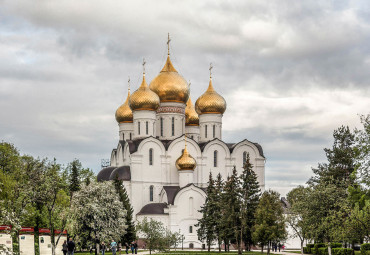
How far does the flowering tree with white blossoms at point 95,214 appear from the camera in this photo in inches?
1420

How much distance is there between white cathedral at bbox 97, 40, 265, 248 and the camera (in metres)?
60.6

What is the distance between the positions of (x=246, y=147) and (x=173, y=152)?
28.1ft

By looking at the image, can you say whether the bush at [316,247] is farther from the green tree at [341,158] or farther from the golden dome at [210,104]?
the golden dome at [210,104]

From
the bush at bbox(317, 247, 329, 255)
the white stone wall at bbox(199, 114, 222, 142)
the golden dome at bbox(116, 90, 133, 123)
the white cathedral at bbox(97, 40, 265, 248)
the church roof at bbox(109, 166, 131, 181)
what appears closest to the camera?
the bush at bbox(317, 247, 329, 255)

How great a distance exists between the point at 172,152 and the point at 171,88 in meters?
7.46

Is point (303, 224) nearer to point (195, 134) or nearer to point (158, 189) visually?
point (158, 189)

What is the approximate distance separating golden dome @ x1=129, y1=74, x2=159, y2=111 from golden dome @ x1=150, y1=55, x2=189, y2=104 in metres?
2.01

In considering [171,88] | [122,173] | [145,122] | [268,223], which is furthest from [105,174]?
[268,223]

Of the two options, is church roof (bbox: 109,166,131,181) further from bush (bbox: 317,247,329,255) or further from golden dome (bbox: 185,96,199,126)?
bush (bbox: 317,247,329,255)

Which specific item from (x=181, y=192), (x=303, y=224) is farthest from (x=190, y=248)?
(x=303, y=224)

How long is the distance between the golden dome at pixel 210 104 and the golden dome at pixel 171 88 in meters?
1.76

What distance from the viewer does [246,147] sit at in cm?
6650

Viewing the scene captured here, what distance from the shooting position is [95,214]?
36500 mm

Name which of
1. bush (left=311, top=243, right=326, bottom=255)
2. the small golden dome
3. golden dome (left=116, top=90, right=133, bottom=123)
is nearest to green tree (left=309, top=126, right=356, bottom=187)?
bush (left=311, top=243, right=326, bottom=255)
